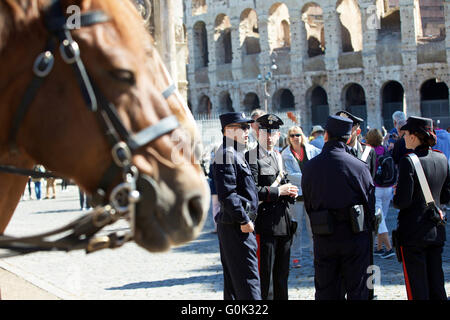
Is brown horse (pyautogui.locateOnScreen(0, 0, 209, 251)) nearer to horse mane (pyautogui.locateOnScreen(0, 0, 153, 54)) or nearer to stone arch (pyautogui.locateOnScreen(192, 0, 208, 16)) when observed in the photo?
horse mane (pyautogui.locateOnScreen(0, 0, 153, 54))

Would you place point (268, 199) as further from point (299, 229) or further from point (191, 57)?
point (191, 57)

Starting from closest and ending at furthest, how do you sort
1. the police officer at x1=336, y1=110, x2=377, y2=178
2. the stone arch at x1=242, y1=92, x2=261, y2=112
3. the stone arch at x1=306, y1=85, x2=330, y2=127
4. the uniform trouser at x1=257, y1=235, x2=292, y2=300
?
the uniform trouser at x1=257, y1=235, x2=292, y2=300
the police officer at x1=336, y1=110, x2=377, y2=178
the stone arch at x1=306, y1=85, x2=330, y2=127
the stone arch at x1=242, y1=92, x2=261, y2=112

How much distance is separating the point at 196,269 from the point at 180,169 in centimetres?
675

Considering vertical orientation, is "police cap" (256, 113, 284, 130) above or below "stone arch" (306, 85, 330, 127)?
below

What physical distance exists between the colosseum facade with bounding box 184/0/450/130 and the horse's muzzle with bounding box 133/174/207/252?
3233 cm

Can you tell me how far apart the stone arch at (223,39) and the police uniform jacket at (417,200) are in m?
40.2

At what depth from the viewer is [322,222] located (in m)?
5.00

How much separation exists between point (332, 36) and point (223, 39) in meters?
9.82

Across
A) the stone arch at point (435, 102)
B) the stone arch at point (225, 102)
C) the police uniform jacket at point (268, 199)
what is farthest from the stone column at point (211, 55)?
the police uniform jacket at point (268, 199)

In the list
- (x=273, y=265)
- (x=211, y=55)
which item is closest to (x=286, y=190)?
(x=273, y=265)

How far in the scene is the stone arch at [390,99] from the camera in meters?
37.0

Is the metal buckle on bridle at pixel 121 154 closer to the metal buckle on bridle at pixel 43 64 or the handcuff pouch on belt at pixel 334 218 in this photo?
the metal buckle on bridle at pixel 43 64

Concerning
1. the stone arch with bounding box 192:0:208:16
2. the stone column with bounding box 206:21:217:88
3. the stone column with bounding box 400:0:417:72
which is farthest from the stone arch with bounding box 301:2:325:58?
the stone arch with bounding box 192:0:208:16

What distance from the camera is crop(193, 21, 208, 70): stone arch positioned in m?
46.1
